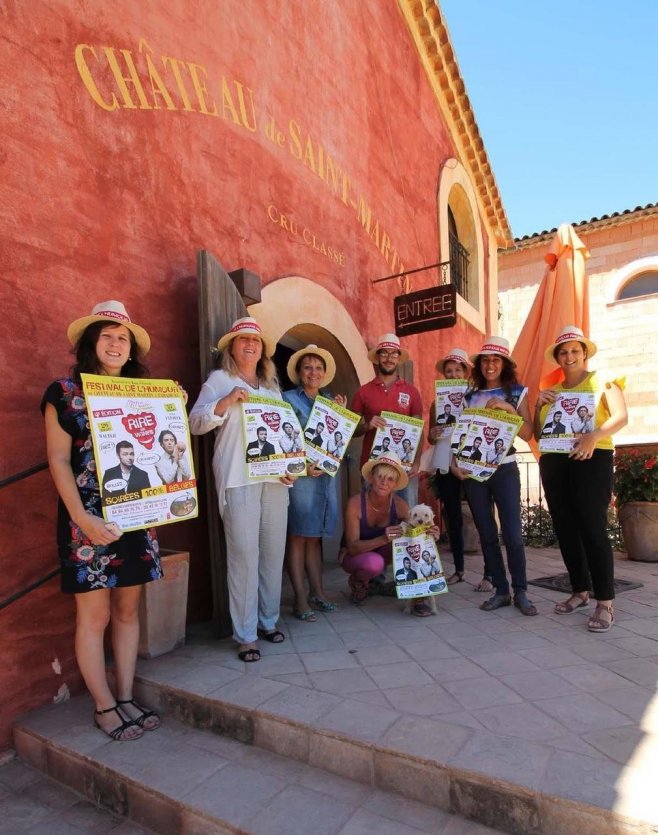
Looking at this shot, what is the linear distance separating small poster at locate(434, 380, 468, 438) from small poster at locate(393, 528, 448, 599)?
123cm

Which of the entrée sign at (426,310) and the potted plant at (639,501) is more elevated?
the entrée sign at (426,310)

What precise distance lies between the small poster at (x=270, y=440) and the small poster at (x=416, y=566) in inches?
42.4

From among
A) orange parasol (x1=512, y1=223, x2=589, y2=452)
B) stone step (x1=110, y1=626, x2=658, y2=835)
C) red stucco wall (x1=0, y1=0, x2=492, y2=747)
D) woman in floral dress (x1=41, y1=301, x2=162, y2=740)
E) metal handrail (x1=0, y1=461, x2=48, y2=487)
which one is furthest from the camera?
orange parasol (x1=512, y1=223, x2=589, y2=452)

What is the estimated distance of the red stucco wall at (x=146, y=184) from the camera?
2.92 m

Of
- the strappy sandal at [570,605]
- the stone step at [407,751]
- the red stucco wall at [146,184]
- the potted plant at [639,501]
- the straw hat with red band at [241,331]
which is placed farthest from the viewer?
the potted plant at [639,501]

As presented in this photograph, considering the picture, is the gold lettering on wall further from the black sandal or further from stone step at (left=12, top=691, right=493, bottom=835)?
stone step at (left=12, top=691, right=493, bottom=835)

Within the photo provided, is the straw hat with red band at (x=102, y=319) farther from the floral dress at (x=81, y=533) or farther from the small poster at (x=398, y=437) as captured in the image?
the small poster at (x=398, y=437)

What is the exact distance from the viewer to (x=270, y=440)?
11.1ft

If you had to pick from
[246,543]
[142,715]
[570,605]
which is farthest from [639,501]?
[142,715]

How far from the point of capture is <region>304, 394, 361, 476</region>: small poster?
3.91 meters

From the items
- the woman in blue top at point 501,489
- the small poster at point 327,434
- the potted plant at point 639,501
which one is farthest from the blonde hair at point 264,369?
the potted plant at point 639,501

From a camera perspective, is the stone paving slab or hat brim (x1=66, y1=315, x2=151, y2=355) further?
hat brim (x1=66, y1=315, x2=151, y2=355)

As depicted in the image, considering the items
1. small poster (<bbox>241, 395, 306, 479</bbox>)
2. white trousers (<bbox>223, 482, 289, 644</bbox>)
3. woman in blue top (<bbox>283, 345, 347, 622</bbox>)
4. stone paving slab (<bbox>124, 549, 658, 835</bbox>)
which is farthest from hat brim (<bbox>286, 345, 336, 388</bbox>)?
stone paving slab (<bbox>124, 549, 658, 835</bbox>)

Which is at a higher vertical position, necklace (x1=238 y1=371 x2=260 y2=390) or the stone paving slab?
necklace (x1=238 y1=371 x2=260 y2=390)
